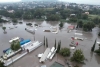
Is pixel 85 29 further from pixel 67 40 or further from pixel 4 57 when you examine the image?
pixel 4 57

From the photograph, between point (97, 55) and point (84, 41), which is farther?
point (84, 41)

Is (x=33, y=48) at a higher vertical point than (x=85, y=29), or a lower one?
lower

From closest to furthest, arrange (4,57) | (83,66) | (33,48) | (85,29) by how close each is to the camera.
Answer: (83,66), (4,57), (33,48), (85,29)

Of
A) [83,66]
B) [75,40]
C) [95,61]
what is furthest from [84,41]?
[83,66]

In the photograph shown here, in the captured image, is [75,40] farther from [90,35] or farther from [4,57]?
[4,57]

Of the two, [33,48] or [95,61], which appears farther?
[33,48]

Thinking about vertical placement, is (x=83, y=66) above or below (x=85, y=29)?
below

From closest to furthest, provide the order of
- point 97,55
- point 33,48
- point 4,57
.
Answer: point 4,57 < point 97,55 < point 33,48

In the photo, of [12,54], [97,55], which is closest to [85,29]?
[97,55]

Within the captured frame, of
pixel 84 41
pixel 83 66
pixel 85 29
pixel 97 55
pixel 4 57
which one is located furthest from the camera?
pixel 85 29
